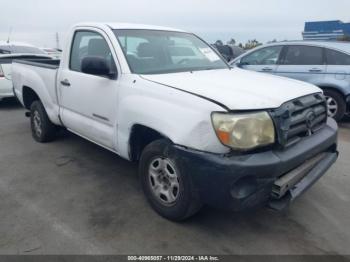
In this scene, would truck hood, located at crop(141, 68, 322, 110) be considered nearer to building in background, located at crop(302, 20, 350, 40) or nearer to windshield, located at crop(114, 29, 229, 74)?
windshield, located at crop(114, 29, 229, 74)

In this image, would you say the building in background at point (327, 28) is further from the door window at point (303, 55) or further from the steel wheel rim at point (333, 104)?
the steel wheel rim at point (333, 104)

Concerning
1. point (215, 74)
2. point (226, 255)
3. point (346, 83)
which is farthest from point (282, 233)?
point (346, 83)

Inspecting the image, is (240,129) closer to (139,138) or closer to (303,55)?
(139,138)

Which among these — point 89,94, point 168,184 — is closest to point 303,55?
point 89,94

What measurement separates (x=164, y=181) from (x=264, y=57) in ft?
17.1

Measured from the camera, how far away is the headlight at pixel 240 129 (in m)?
2.47

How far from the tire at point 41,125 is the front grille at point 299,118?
3609 mm

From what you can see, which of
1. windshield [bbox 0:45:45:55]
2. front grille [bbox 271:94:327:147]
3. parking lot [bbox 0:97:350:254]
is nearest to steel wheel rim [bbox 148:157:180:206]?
parking lot [bbox 0:97:350:254]

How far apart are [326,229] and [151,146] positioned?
1.72m

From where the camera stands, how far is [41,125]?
16.8 feet

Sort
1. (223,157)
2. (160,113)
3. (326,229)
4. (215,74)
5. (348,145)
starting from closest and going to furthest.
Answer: (223,157)
(160,113)
(326,229)
(215,74)
(348,145)

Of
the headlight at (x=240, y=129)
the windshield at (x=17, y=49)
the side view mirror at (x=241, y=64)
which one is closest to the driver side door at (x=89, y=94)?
the headlight at (x=240, y=129)

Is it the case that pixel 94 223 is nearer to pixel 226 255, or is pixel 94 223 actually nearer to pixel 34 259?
pixel 34 259

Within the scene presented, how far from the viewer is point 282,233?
115 inches
